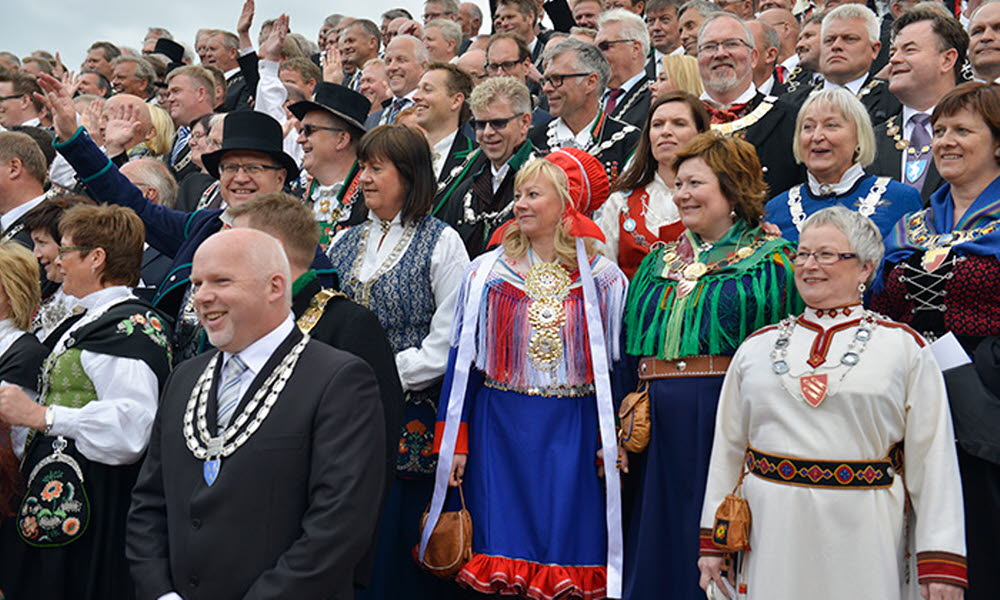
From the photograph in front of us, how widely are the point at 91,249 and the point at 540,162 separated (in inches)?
82.1

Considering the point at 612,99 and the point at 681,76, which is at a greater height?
Result: the point at 612,99

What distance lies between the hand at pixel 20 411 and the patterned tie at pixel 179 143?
482 centimetres

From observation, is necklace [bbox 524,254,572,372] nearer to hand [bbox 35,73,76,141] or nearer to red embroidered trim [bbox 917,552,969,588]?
red embroidered trim [bbox 917,552,969,588]

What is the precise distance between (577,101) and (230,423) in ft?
12.5

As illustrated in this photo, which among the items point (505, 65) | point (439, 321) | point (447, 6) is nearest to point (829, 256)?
point (439, 321)

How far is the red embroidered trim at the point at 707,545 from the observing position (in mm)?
3912

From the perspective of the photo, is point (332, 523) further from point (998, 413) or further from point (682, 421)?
point (998, 413)

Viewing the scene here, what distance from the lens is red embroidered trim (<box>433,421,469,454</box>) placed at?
4715mm

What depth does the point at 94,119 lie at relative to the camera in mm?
8703

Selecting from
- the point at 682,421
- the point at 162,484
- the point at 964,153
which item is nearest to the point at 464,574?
the point at 682,421

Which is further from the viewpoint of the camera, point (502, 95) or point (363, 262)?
point (502, 95)

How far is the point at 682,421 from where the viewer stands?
430cm

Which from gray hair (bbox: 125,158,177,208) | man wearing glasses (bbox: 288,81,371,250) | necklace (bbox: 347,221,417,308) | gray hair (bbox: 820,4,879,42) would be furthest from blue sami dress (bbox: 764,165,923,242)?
gray hair (bbox: 125,158,177,208)

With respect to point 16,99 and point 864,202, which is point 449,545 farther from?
point 16,99
